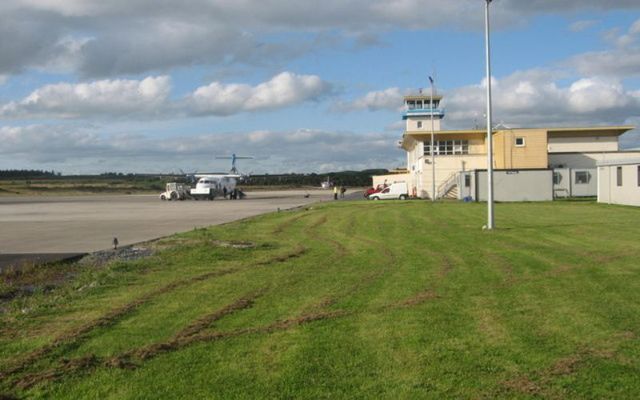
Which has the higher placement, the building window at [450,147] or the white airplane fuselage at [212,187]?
the building window at [450,147]

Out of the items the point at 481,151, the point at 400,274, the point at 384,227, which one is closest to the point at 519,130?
the point at 481,151

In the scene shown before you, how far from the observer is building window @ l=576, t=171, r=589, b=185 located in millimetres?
58750

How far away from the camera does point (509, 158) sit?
6681 cm

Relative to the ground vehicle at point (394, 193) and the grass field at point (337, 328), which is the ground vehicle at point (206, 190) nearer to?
the ground vehicle at point (394, 193)

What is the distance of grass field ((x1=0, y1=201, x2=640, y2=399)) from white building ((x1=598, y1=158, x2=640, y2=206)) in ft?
86.0

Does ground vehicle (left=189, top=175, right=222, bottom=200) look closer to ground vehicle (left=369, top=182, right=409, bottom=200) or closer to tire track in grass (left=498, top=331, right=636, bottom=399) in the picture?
ground vehicle (left=369, top=182, right=409, bottom=200)

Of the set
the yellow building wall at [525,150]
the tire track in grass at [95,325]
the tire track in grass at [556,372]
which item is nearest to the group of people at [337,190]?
the yellow building wall at [525,150]

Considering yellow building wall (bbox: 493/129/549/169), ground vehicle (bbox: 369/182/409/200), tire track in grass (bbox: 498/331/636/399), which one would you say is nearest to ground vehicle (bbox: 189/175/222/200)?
ground vehicle (bbox: 369/182/409/200)

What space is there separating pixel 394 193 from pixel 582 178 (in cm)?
1843

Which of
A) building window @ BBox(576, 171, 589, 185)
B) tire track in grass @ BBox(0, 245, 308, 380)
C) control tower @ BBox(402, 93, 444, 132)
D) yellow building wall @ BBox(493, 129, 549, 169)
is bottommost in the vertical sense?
tire track in grass @ BBox(0, 245, 308, 380)

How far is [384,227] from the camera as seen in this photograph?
2712 cm

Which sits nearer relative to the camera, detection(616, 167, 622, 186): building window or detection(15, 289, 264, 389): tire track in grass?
detection(15, 289, 264, 389): tire track in grass

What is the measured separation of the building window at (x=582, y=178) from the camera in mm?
58750

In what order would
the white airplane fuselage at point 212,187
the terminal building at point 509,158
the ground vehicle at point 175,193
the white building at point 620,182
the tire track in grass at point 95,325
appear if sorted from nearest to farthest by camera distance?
the tire track in grass at point 95,325, the white building at point 620,182, the terminal building at point 509,158, the ground vehicle at point 175,193, the white airplane fuselage at point 212,187
